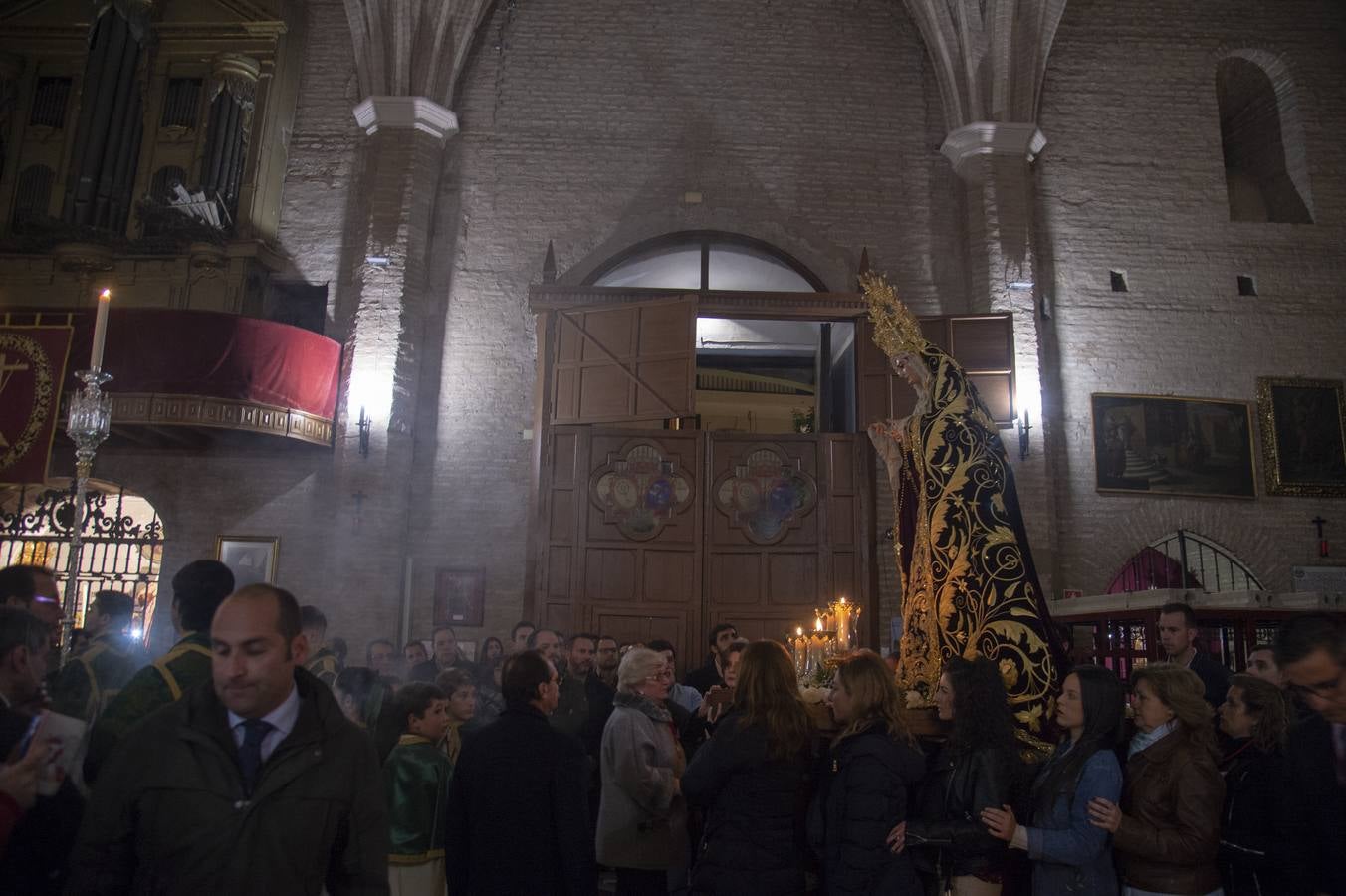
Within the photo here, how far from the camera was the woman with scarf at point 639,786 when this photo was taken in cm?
440

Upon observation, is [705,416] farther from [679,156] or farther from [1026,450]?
Answer: [1026,450]

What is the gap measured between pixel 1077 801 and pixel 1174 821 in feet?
1.06

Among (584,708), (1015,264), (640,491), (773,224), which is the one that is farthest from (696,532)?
(584,708)

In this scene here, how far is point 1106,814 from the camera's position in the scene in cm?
358

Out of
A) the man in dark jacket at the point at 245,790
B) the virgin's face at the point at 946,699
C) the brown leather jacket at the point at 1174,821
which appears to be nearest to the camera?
the man in dark jacket at the point at 245,790

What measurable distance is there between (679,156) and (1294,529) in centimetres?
854

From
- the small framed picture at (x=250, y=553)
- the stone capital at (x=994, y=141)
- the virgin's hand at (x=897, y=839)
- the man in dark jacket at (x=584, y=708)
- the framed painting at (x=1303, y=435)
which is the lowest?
the virgin's hand at (x=897, y=839)

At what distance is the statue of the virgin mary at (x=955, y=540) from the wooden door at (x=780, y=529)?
16.8 feet

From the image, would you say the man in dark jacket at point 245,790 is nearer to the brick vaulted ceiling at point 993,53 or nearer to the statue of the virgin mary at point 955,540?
the statue of the virgin mary at point 955,540

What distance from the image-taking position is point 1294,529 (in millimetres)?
11930

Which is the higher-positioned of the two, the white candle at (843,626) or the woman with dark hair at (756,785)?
the white candle at (843,626)

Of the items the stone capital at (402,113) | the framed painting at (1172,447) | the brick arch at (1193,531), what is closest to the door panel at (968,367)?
the framed painting at (1172,447)

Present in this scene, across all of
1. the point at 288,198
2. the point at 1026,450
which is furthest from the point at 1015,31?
the point at 288,198

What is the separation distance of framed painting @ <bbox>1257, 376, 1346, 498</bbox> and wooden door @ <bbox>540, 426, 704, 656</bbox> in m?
6.76
